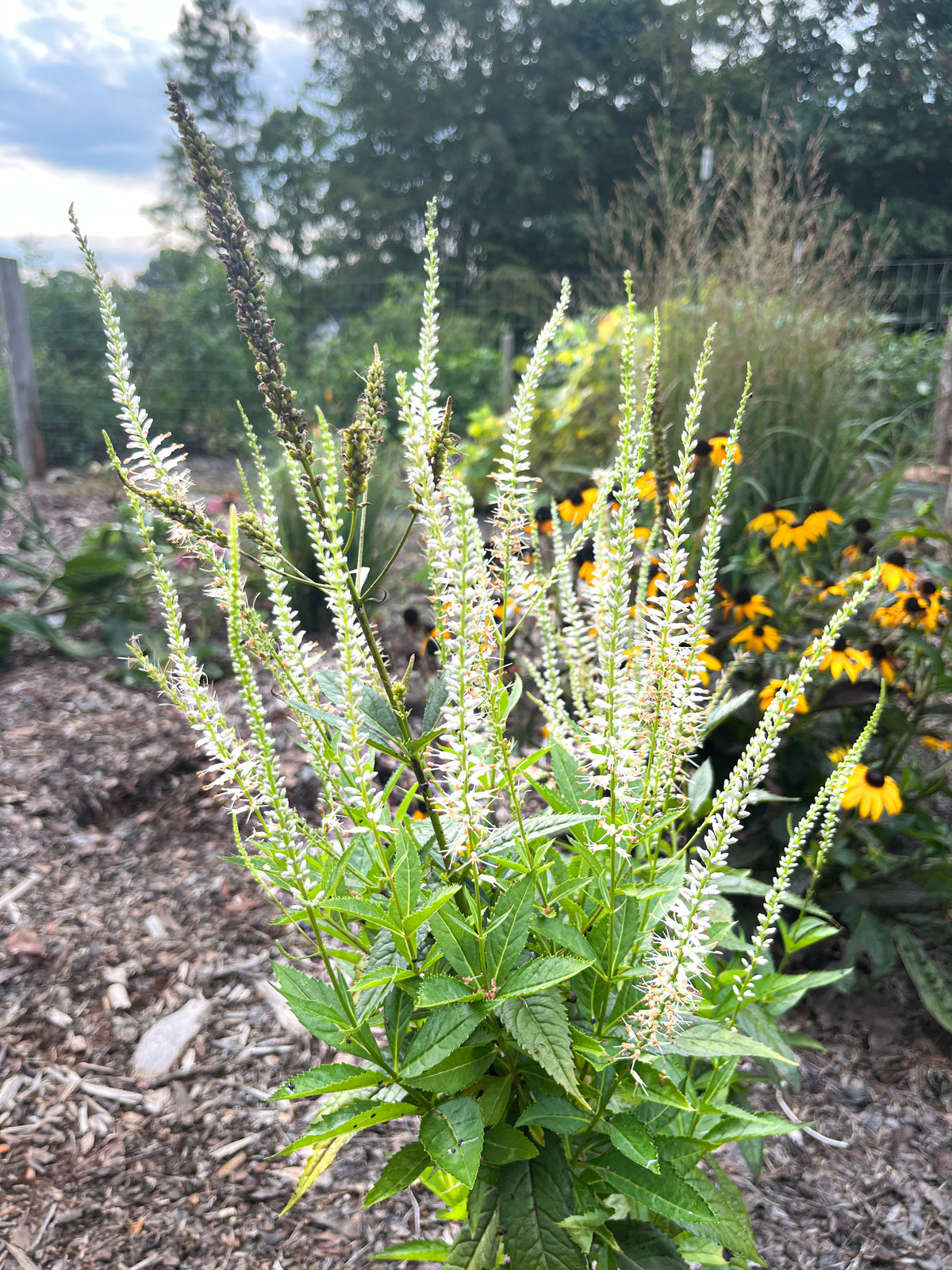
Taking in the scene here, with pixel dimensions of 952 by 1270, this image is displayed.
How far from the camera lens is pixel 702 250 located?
5922 mm

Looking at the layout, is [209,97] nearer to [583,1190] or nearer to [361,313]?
[361,313]

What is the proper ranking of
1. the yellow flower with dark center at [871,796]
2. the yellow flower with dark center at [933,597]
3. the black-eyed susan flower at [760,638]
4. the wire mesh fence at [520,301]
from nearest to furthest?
the yellow flower with dark center at [871,796]
the yellow flower with dark center at [933,597]
the black-eyed susan flower at [760,638]
the wire mesh fence at [520,301]

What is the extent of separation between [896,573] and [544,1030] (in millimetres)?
2093

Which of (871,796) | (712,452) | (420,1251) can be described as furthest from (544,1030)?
(712,452)

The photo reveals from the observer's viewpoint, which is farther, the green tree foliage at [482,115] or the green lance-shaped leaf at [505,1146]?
the green tree foliage at [482,115]

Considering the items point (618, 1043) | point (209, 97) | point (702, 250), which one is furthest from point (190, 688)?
point (209, 97)

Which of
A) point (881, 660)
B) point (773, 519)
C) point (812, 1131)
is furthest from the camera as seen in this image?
point (773, 519)

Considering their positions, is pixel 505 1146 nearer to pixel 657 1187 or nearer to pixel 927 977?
pixel 657 1187

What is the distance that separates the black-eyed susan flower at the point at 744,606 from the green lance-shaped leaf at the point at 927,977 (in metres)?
1.07

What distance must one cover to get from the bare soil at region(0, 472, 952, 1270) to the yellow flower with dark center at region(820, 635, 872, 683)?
3.55ft

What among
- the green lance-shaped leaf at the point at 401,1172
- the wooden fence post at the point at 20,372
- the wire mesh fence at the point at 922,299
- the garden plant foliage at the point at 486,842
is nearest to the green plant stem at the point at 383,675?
the garden plant foliage at the point at 486,842

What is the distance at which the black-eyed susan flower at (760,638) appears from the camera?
2.75 meters

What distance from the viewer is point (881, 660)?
2564mm

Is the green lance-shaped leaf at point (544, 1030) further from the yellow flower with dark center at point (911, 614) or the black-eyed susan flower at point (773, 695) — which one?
the yellow flower with dark center at point (911, 614)
